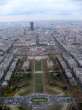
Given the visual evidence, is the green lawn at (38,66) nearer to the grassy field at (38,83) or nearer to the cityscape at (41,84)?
the cityscape at (41,84)

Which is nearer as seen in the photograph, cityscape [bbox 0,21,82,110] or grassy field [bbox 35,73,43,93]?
cityscape [bbox 0,21,82,110]

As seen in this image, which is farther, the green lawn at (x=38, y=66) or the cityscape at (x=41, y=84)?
the green lawn at (x=38, y=66)

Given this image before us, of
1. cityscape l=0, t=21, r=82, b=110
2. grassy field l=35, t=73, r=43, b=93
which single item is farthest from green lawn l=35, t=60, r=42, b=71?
grassy field l=35, t=73, r=43, b=93

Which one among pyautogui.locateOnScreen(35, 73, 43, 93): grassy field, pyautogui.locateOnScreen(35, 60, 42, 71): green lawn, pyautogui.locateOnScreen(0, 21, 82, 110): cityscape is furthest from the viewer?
pyautogui.locateOnScreen(35, 60, 42, 71): green lawn

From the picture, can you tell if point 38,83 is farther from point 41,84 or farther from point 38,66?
point 38,66

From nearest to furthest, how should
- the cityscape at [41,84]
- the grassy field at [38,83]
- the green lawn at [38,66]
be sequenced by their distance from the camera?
1. the cityscape at [41,84]
2. the grassy field at [38,83]
3. the green lawn at [38,66]

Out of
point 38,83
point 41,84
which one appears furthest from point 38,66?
point 41,84

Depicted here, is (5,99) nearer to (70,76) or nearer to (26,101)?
(26,101)

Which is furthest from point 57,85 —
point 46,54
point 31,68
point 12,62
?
point 46,54

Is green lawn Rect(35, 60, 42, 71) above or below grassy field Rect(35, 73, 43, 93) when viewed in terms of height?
below

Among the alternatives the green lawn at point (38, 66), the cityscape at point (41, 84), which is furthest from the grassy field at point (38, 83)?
the green lawn at point (38, 66)

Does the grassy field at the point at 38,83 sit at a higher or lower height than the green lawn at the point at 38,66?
higher

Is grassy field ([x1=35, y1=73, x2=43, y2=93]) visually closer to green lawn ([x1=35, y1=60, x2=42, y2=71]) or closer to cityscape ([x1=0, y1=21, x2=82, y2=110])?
cityscape ([x1=0, y1=21, x2=82, y2=110])
